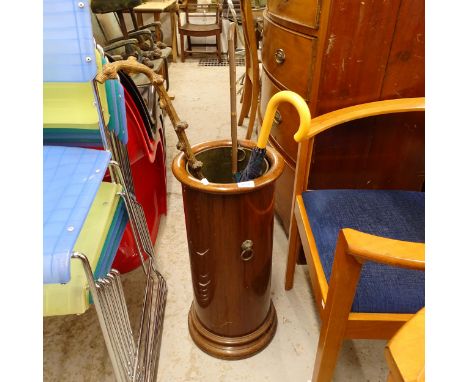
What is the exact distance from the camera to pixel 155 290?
128 cm

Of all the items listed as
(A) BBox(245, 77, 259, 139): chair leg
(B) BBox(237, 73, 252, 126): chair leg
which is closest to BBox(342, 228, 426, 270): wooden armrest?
(A) BBox(245, 77, 259, 139): chair leg

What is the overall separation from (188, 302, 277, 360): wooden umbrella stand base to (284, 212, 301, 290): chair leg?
0.21m

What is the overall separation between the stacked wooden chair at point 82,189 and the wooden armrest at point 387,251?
497 mm

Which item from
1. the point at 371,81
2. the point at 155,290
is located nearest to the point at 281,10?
the point at 371,81

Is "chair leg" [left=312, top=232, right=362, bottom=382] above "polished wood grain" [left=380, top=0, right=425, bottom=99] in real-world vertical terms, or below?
below

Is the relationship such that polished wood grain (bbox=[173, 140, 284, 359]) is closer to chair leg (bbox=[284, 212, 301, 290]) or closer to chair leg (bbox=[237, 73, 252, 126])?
chair leg (bbox=[284, 212, 301, 290])

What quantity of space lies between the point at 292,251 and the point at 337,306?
0.52 meters

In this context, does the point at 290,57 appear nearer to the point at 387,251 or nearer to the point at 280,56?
the point at 280,56

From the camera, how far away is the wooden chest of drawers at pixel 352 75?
3.35ft

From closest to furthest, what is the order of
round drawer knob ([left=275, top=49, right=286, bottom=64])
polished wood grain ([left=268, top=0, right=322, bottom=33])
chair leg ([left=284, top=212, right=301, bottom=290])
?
polished wood grain ([left=268, top=0, right=322, bottom=33]) → chair leg ([left=284, top=212, right=301, bottom=290]) → round drawer knob ([left=275, top=49, right=286, bottom=64])

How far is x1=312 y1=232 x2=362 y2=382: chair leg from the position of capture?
25.6 inches

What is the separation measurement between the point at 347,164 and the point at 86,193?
91cm
